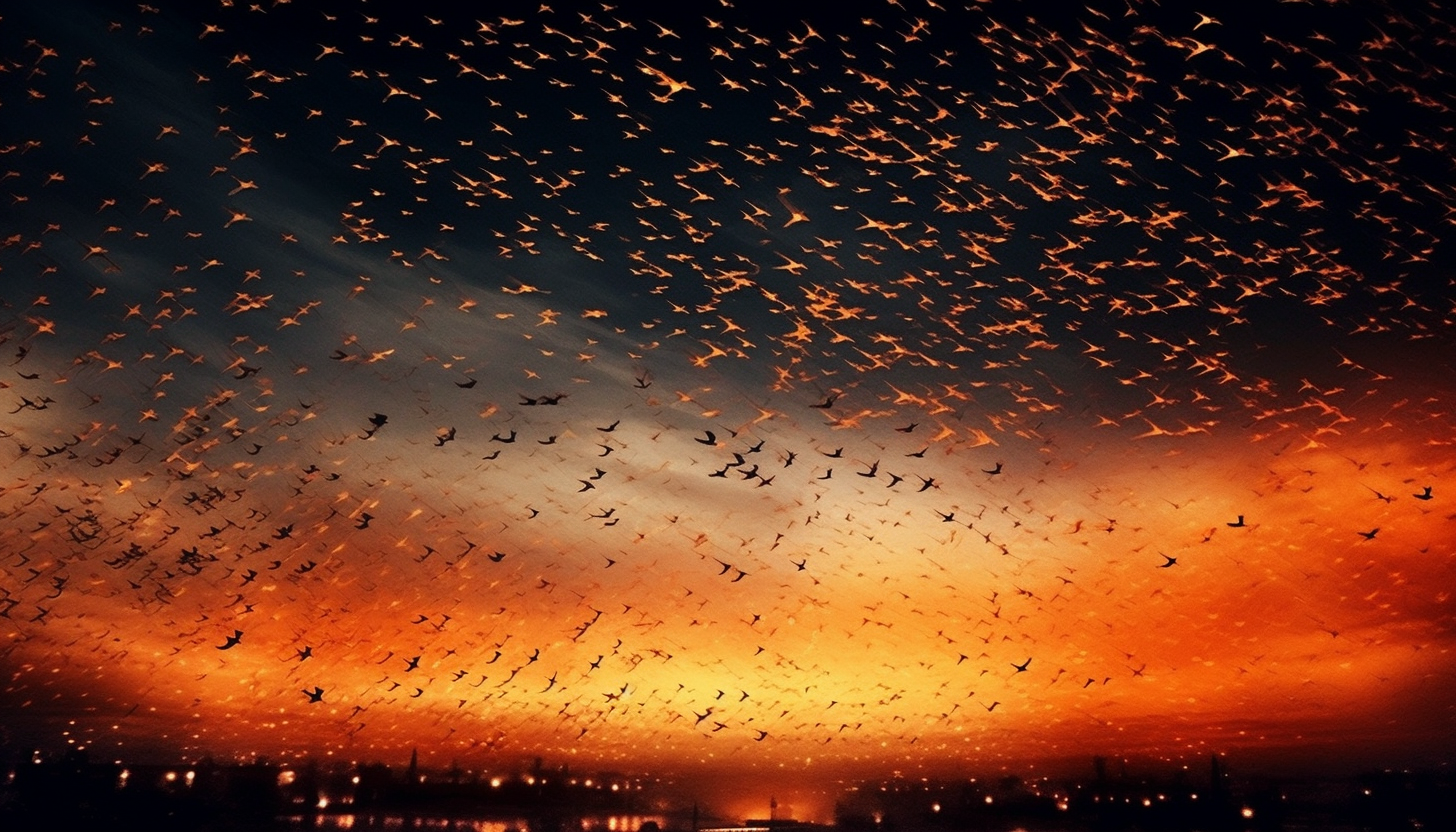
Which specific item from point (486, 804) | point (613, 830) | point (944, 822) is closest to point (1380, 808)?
point (944, 822)

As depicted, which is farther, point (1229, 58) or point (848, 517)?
point (848, 517)

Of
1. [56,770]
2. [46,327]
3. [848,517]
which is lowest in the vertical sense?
[56,770]

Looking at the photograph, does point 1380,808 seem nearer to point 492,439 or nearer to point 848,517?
point 848,517

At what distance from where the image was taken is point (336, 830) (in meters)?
117

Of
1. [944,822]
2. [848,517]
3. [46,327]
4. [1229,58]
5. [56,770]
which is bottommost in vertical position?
[944,822]

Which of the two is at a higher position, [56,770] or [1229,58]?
[1229,58]

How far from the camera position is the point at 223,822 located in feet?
398

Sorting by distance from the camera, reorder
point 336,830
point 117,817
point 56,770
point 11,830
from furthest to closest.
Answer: point 56,770
point 336,830
point 117,817
point 11,830

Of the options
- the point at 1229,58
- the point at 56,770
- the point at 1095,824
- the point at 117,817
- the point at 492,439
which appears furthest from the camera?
the point at 1095,824

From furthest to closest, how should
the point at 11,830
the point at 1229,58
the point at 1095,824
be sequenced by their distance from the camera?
the point at 1095,824, the point at 11,830, the point at 1229,58

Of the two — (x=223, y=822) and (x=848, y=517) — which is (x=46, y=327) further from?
(x=223, y=822)

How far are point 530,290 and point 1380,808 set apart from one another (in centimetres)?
19479

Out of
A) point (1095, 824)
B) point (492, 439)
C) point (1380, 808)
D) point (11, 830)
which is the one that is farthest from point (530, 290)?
point (1380, 808)

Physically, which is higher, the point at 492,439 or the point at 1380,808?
the point at 492,439
